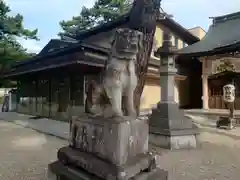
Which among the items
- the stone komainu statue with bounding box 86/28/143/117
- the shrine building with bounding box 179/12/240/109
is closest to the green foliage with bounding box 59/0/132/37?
the shrine building with bounding box 179/12/240/109

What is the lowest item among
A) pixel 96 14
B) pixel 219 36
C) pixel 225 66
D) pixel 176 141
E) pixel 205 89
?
pixel 176 141

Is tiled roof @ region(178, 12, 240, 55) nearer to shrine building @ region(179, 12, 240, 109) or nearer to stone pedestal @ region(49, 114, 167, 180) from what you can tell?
shrine building @ region(179, 12, 240, 109)

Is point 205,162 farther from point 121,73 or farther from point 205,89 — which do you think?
point 205,89

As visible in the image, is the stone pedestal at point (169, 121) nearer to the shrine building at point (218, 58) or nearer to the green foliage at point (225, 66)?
the shrine building at point (218, 58)

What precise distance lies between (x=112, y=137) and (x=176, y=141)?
3352mm

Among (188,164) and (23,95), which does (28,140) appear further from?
(23,95)

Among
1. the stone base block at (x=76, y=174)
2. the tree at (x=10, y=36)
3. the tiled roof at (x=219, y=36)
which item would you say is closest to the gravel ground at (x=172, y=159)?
the stone base block at (x=76, y=174)

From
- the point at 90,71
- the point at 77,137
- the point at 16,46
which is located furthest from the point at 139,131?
the point at 16,46

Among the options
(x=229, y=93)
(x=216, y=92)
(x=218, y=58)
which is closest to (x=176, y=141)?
(x=229, y=93)

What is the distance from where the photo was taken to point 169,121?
18.1ft

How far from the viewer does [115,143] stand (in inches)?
96.2

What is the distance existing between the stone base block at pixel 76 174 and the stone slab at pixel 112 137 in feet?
0.86

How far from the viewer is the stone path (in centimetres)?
369

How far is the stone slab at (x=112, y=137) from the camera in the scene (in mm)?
2443
